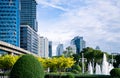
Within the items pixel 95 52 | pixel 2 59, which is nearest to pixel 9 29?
pixel 95 52

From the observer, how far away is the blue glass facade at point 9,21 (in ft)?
518

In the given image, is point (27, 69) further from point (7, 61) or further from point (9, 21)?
point (9, 21)

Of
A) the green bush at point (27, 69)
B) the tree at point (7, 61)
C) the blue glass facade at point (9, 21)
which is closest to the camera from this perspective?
the green bush at point (27, 69)

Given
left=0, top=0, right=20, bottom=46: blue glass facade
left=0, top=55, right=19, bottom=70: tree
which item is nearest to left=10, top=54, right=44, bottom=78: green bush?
left=0, top=55, right=19, bottom=70: tree

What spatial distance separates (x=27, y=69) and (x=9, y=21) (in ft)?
459

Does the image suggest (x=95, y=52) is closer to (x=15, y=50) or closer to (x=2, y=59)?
(x=15, y=50)

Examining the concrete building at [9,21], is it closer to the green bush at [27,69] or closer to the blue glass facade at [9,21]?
the blue glass facade at [9,21]

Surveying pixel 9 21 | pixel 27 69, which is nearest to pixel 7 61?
pixel 27 69

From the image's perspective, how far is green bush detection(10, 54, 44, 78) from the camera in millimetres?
22219

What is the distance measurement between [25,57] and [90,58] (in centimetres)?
9373

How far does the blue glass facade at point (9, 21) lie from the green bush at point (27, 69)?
135396 mm

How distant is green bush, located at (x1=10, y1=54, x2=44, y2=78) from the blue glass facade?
5331 inches

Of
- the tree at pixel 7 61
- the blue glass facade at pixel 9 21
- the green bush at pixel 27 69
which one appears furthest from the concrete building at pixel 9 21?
the green bush at pixel 27 69

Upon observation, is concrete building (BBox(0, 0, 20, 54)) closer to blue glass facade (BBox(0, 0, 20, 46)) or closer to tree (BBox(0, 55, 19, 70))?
blue glass facade (BBox(0, 0, 20, 46))
